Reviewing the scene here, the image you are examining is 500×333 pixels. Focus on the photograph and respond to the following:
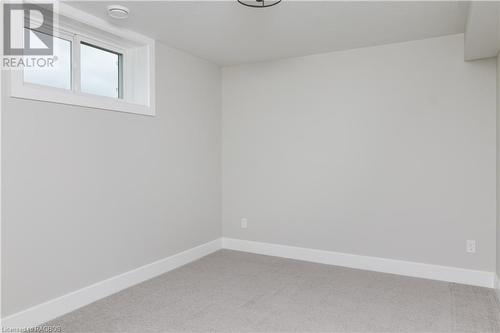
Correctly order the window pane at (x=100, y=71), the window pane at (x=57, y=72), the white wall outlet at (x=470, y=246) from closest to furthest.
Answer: the window pane at (x=57, y=72) < the window pane at (x=100, y=71) < the white wall outlet at (x=470, y=246)

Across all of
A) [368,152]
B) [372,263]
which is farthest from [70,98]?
[372,263]

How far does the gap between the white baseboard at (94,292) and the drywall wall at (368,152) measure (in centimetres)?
98

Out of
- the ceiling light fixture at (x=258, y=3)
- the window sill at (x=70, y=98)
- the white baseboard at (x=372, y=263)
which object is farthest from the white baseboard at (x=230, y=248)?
the ceiling light fixture at (x=258, y=3)

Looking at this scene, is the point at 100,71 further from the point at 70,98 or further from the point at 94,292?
the point at 94,292

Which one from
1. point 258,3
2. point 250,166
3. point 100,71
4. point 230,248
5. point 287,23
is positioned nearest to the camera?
point 258,3

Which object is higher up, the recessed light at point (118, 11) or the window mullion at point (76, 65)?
the recessed light at point (118, 11)

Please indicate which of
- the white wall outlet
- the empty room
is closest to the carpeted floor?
the empty room

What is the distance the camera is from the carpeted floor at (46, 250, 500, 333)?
2613 millimetres

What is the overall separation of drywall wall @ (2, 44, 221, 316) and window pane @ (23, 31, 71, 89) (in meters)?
0.24

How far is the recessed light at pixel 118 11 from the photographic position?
112 inches

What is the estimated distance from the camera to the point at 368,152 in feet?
12.8

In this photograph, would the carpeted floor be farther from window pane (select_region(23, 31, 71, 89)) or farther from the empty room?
window pane (select_region(23, 31, 71, 89))

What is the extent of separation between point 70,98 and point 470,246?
12.4 feet

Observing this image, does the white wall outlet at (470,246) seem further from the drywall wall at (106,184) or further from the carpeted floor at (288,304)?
the drywall wall at (106,184)
